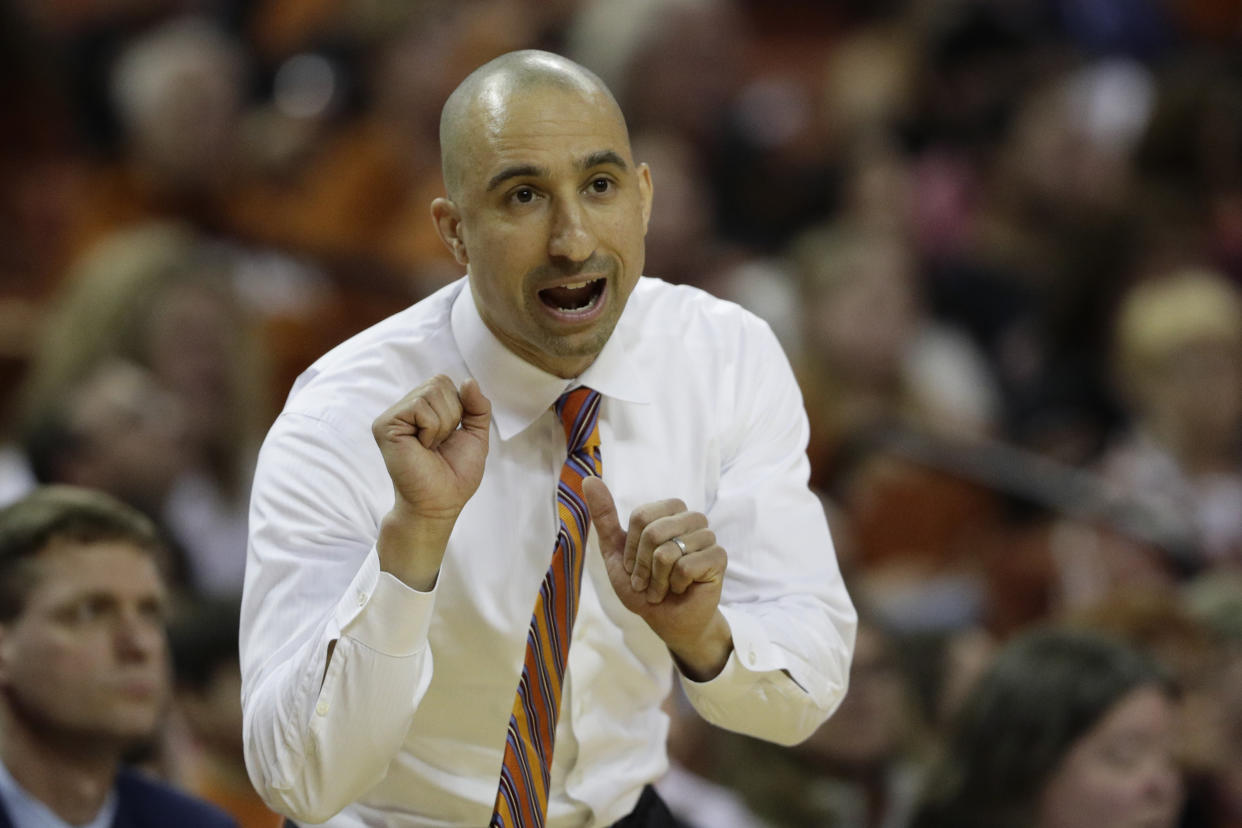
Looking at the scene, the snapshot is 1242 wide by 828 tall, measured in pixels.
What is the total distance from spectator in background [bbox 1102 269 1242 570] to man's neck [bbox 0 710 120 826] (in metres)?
3.37

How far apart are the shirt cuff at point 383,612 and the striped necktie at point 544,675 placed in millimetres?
207

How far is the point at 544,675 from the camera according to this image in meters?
2.27

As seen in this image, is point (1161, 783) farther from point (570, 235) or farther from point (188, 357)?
point (188, 357)

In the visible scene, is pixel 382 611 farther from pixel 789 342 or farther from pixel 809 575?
pixel 789 342

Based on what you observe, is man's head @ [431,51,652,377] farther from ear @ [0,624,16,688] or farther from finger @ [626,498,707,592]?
ear @ [0,624,16,688]

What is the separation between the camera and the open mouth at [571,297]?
2299 mm

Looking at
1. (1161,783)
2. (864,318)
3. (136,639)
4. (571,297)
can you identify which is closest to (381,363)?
(571,297)

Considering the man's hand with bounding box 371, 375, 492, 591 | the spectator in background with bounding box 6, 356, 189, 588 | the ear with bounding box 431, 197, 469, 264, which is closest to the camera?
the man's hand with bounding box 371, 375, 492, 591

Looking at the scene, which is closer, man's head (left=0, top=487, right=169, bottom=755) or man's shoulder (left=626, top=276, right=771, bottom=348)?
man's shoulder (left=626, top=276, right=771, bottom=348)

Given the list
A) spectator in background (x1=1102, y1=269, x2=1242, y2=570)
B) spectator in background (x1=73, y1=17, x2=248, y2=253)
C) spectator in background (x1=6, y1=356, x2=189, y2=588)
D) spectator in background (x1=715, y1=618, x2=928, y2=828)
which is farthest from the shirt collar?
spectator in background (x1=73, y1=17, x2=248, y2=253)

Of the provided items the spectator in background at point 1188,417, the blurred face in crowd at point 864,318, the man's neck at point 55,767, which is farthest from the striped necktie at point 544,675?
the spectator in background at point 1188,417

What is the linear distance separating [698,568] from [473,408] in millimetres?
325

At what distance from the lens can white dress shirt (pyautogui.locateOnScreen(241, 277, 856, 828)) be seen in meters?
2.22

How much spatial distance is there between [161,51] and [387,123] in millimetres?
788
